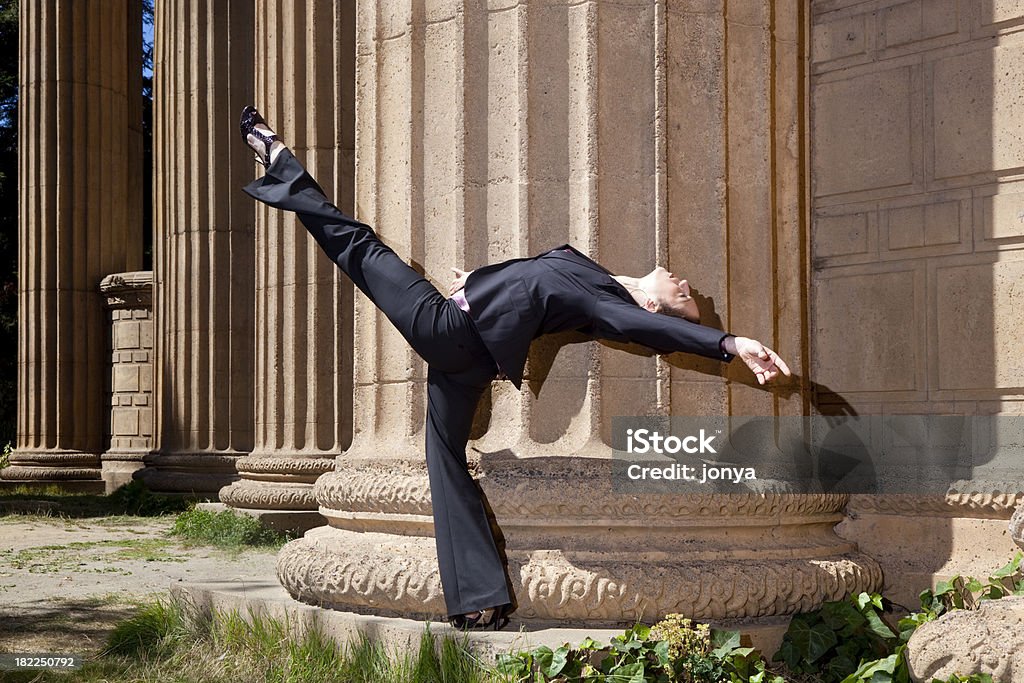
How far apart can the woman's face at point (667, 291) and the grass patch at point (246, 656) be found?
60.9 inches

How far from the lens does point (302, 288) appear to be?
12039 millimetres

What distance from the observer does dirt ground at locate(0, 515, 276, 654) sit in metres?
7.18

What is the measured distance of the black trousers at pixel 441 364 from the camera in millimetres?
5062

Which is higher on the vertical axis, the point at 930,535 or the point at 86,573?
the point at 930,535

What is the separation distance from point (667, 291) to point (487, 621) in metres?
1.49

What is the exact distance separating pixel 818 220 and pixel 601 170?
1.31 m

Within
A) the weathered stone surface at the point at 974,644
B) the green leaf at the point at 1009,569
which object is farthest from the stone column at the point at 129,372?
the weathered stone surface at the point at 974,644

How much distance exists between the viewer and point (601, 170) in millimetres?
5273

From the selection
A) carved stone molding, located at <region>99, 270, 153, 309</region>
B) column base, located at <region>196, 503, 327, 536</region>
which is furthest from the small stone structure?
carved stone molding, located at <region>99, 270, 153, 309</region>

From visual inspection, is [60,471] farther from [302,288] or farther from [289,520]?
[302,288]

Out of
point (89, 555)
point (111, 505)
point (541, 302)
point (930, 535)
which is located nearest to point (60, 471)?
point (111, 505)

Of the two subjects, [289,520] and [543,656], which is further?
[289,520]

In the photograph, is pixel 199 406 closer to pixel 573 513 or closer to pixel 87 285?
pixel 87 285

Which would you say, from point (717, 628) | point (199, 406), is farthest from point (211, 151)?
point (717, 628)
